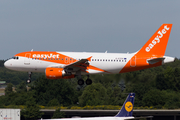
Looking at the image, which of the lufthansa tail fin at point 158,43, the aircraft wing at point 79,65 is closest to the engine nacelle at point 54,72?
the aircraft wing at point 79,65

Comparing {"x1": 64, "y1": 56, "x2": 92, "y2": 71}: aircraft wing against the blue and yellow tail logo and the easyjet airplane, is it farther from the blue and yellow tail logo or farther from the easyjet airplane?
the blue and yellow tail logo

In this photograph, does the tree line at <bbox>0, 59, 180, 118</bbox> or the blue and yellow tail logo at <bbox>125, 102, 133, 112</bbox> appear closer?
the blue and yellow tail logo at <bbox>125, 102, 133, 112</bbox>

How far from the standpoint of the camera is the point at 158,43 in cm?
5794

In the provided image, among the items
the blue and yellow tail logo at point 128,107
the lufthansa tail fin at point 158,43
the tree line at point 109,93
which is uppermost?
the lufthansa tail fin at point 158,43

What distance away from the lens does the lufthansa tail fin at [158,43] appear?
188 feet

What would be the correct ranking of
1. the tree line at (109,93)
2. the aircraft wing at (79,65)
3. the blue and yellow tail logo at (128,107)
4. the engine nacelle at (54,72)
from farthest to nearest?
the tree line at (109,93)
the blue and yellow tail logo at (128,107)
the engine nacelle at (54,72)
the aircraft wing at (79,65)

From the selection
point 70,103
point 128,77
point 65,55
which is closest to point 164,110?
point 128,77

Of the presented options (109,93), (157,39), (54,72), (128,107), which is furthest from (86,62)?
(109,93)

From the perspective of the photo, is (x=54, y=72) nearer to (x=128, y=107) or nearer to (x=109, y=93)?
(x=128, y=107)

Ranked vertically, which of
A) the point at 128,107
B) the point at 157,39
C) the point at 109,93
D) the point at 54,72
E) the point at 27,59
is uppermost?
the point at 157,39

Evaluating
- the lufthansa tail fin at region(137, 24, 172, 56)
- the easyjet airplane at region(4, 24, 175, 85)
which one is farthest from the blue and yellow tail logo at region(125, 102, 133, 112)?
the lufthansa tail fin at region(137, 24, 172, 56)

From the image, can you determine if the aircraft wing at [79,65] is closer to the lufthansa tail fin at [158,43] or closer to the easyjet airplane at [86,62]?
the easyjet airplane at [86,62]

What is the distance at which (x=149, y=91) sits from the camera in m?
107

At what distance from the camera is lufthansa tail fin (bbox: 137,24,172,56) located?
2256 inches
